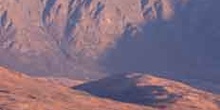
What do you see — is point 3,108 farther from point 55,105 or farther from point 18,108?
point 55,105

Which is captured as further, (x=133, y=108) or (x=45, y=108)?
(x=133, y=108)

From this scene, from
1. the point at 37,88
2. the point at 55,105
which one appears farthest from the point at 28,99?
the point at 37,88

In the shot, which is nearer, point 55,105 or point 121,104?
point 55,105

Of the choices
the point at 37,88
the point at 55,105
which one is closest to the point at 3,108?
the point at 55,105

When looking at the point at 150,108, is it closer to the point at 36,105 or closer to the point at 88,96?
the point at 88,96

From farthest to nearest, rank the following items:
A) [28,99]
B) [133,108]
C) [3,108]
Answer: [133,108], [28,99], [3,108]

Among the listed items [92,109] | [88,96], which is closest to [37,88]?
[88,96]

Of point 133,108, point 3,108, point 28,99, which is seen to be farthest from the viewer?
point 133,108

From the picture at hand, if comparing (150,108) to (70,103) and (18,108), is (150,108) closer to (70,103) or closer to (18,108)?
(70,103)
